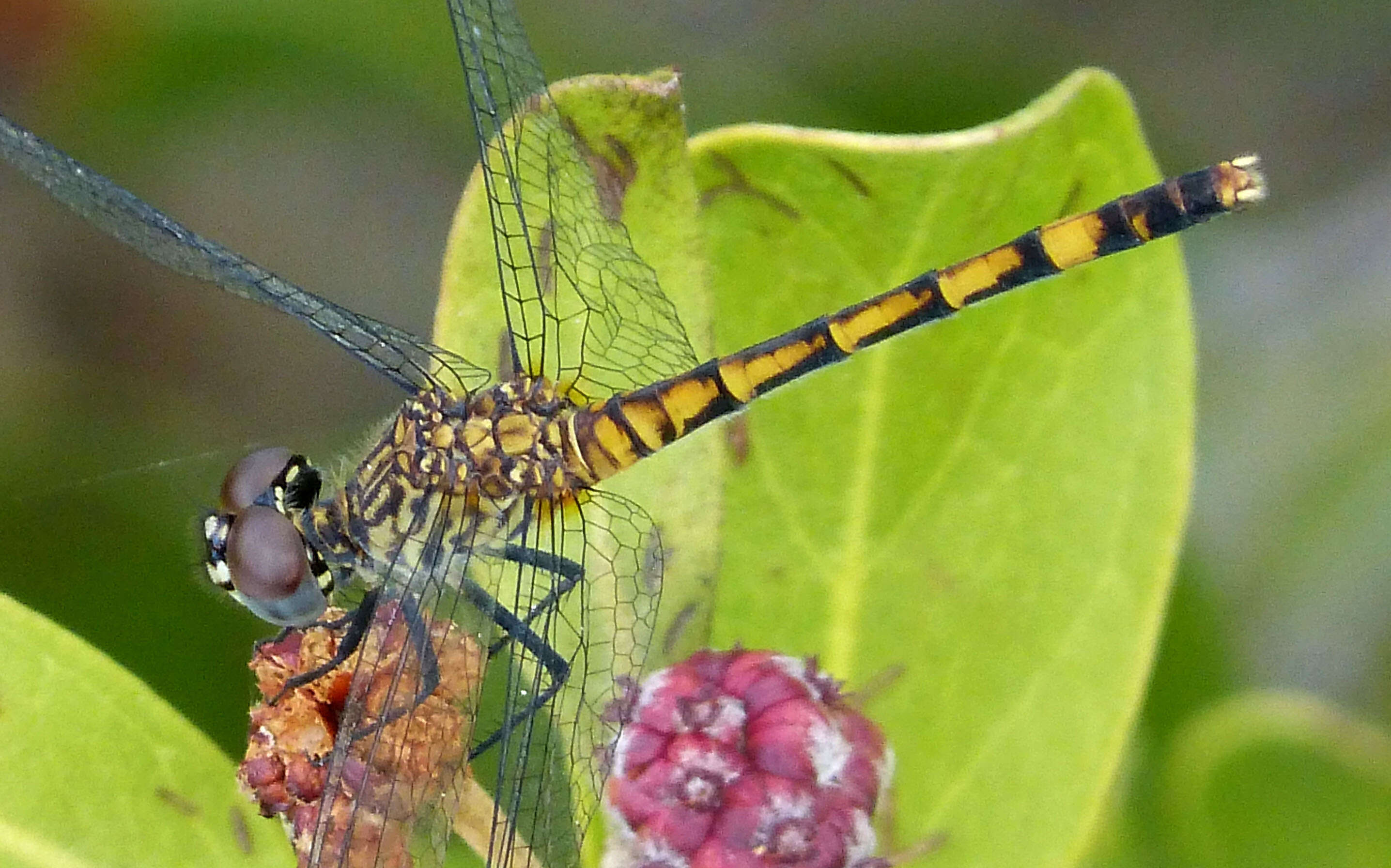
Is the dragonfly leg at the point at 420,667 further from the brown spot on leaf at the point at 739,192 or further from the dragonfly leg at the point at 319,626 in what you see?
the brown spot on leaf at the point at 739,192

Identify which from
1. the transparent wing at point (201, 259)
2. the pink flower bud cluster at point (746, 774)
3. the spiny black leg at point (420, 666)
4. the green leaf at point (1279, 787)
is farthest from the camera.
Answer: the green leaf at point (1279, 787)

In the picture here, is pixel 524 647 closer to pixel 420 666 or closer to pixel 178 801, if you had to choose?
pixel 420 666

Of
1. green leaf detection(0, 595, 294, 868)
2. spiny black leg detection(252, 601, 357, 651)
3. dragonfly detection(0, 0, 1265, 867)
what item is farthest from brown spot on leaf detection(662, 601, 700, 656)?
green leaf detection(0, 595, 294, 868)

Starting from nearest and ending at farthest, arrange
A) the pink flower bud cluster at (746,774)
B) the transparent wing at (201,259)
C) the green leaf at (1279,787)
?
the pink flower bud cluster at (746,774)
the transparent wing at (201,259)
the green leaf at (1279,787)

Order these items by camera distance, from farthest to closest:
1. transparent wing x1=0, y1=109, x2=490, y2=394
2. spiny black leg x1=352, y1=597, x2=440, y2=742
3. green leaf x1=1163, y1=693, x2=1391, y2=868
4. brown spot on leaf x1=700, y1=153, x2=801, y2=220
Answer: green leaf x1=1163, y1=693, x2=1391, y2=868 → transparent wing x1=0, y1=109, x2=490, y2=394 → brown spot on leaf x1=700, y1=153, x2=801, y2=220 → spiny black leg x1=352, y1=597, x2=440, y2=742

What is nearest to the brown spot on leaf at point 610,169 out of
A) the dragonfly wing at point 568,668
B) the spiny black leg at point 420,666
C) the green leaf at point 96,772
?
the dragonfly wing at point 568,668

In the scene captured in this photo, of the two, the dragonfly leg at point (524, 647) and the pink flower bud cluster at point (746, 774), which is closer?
the pink flower bud cluster at point (746, 774)

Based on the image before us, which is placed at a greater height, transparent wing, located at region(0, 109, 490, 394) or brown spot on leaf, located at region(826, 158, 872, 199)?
brown spot on leaf, located at region(826, 158, 872, 199)

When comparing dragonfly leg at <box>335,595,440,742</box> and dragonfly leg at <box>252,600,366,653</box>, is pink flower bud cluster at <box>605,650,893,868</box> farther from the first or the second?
dragonfly leg at <box>252,600,366,653</box>

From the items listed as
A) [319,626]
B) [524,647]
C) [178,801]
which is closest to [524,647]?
[524,647]
